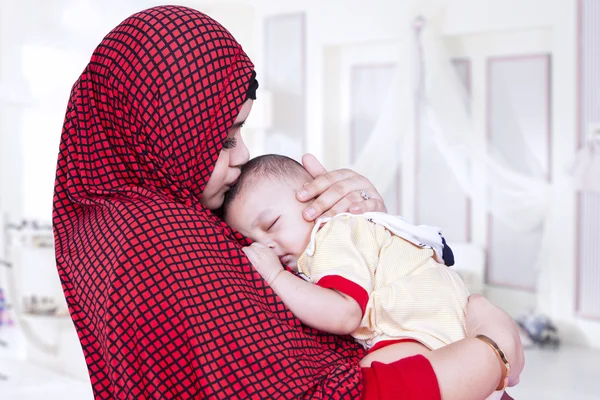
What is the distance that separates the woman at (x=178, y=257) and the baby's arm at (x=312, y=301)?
1.0 inches

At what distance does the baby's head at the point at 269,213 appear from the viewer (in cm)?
132

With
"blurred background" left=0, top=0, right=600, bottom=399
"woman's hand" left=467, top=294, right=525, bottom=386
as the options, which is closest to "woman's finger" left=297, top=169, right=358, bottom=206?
"woman's hand" left=467, top=294, right=525, bottom=386

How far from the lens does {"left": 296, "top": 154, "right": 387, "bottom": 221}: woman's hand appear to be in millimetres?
1320

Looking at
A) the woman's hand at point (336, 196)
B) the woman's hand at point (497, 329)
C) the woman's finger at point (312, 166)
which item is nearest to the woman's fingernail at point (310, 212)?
the woman's hand at point (336, 196)

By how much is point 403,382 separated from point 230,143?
18.9 inches

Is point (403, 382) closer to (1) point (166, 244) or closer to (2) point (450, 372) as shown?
(2) point (450, 372)

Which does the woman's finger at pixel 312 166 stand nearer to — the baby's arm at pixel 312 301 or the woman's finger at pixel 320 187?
the woman's finger at pixel 320 187

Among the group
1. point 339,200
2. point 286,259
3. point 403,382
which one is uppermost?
point 339,200

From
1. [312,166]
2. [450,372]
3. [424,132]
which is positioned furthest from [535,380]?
[450,372]

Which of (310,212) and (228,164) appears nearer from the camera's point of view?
(228,164)

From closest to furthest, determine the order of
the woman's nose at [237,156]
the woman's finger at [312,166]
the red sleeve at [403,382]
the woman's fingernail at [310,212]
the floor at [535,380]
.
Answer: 1. the red sleeve at [403,382]
2. the woman's nose at [237,156]
3. the woman's fingernail at [310,212]
4. the woman's finger at [312,166]
5. the floor at [535,380]

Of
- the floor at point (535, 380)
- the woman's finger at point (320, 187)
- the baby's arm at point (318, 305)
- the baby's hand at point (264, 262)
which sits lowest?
the floor at point (535, 380)

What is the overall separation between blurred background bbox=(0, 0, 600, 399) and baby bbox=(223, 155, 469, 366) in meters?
2.87

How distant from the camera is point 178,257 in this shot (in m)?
0.98
